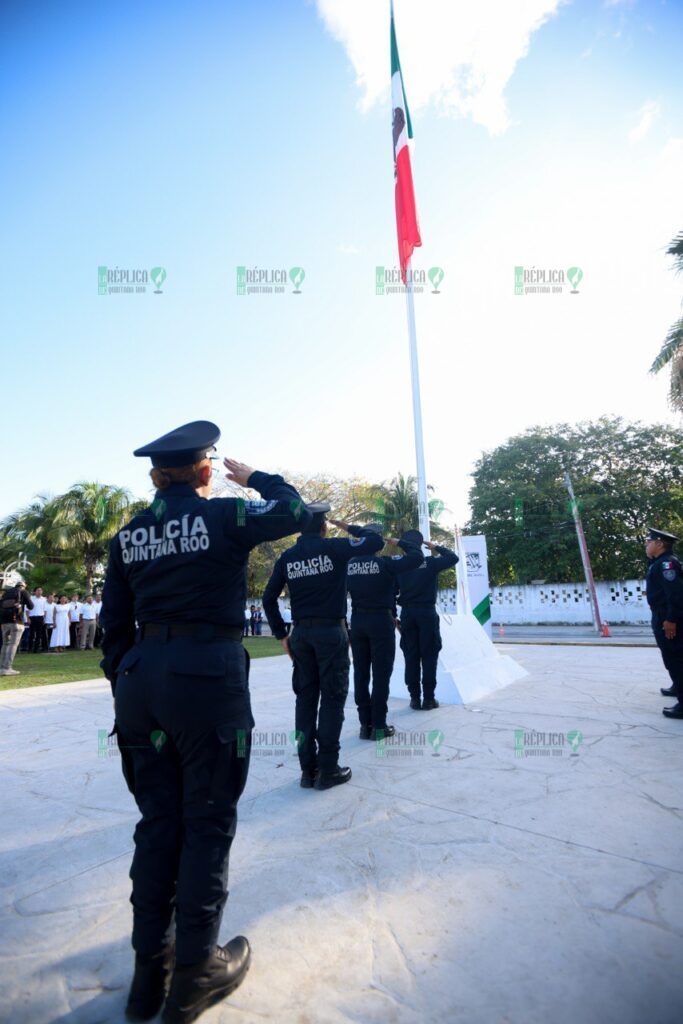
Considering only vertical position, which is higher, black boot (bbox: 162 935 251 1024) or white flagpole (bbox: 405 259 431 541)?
white flagpole (bbox: 405 259 431 541)

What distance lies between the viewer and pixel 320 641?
374 cm

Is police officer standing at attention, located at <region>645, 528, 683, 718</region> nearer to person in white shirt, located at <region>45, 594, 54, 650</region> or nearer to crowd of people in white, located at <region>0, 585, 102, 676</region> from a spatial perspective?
crowd of people in white, located at <region>0, 585, 102, 676</region>

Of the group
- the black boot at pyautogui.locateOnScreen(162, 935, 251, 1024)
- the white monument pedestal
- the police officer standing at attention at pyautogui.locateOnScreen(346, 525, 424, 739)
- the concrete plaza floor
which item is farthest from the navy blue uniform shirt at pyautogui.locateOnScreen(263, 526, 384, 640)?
the white monument pedestal

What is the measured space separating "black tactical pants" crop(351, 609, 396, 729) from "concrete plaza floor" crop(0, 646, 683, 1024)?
0.40 m

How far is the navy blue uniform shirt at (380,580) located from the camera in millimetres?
4941

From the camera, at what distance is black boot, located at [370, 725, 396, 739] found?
4.79 m

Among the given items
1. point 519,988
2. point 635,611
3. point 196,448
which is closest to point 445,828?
point 519,988

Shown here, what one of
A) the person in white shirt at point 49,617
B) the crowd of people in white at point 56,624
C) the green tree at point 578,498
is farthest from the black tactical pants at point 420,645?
the green tree at point 578,498

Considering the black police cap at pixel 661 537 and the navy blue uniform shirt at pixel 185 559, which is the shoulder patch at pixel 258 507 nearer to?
the navy blue uniform shirt at pixel 185 559

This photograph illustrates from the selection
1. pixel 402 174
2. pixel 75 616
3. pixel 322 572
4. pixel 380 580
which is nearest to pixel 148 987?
pixel 322 572

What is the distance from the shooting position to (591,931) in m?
1.93

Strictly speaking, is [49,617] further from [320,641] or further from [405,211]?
[320,641]

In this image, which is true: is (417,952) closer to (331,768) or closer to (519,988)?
(519,988)

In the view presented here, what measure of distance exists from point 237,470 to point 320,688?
2107 millimetres
